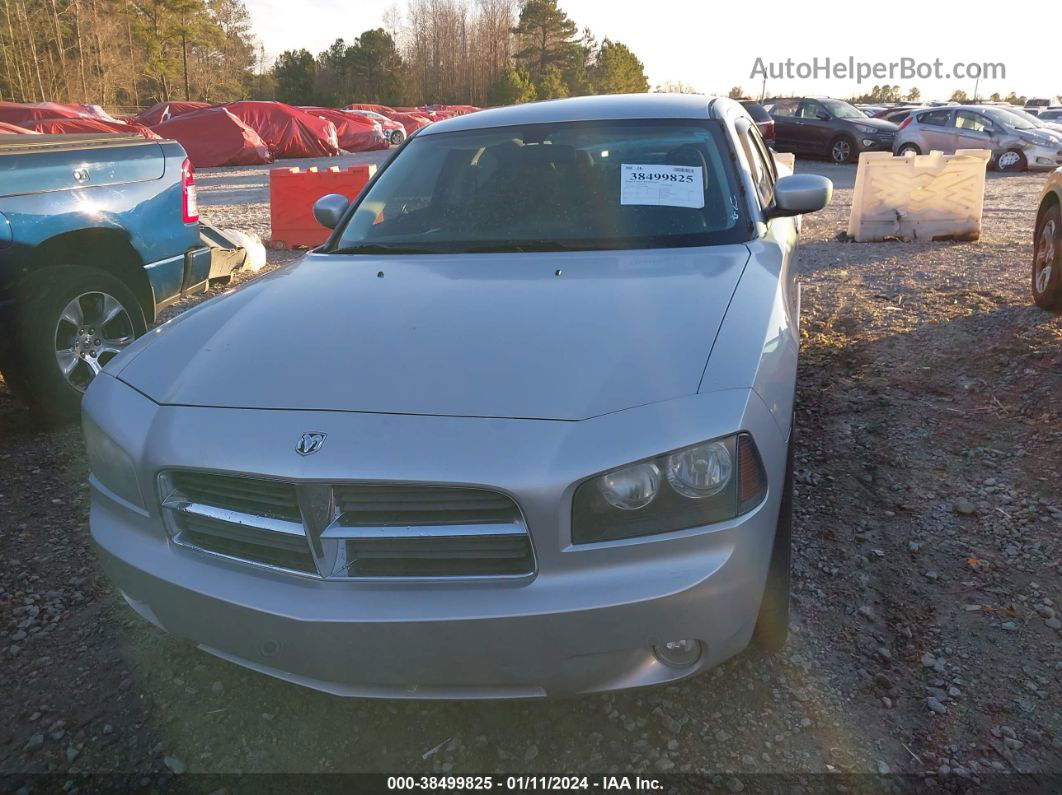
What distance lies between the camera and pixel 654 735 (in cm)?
215

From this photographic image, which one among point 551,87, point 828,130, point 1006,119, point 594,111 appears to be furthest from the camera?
point 551,87

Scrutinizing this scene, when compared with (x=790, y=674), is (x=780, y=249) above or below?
above

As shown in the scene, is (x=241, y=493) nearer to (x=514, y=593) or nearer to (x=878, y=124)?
(x=514, y=593)

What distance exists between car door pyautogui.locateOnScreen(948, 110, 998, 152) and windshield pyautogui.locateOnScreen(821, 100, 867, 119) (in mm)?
2879

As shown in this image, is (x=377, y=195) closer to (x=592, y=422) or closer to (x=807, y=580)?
(x=592, y=422)

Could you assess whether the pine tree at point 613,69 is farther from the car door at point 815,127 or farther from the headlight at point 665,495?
the headlight at point 665,495

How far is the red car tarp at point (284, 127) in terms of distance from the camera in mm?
24922

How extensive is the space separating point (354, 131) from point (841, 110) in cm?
1635

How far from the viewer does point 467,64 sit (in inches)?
3140

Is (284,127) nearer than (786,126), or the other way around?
(786,126)

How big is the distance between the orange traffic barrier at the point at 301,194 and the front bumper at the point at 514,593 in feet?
26.2

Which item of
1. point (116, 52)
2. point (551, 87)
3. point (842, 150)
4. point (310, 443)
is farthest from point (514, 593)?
point (551, 87)

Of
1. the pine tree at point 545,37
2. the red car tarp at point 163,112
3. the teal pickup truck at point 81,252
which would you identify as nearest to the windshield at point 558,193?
the teal pickup truck at point 81,252

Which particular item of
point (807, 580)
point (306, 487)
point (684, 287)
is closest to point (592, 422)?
point (306, 487)
